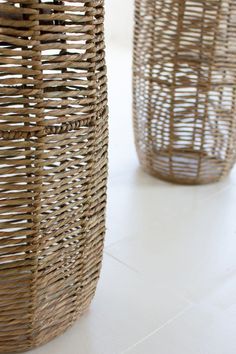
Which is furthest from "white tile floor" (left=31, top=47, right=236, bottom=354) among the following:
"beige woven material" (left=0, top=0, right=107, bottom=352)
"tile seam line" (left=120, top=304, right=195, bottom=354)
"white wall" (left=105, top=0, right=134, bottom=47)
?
"white wall" (left=105, top=0, right=134, bottom=47)

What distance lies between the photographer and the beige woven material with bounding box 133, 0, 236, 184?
128cm

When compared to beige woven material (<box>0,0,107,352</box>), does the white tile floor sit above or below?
below

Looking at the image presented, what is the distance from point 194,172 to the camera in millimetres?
1438

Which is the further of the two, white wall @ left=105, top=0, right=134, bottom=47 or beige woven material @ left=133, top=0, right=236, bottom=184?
white wall @ left=105, top=0, right=134, bottom=47

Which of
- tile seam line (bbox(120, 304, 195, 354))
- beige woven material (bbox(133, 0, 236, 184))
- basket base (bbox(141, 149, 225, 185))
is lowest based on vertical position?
tile seam line (bbox(120, 304, 195, 354))

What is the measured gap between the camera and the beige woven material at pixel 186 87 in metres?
1.28

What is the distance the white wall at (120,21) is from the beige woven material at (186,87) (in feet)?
8.96

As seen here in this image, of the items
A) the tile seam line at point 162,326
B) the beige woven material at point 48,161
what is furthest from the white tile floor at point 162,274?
the beige woven material at point 48,161

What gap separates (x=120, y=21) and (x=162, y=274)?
339cm

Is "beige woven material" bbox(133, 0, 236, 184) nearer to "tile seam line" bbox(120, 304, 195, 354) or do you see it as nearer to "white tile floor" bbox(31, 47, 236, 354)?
"white tile floor" bbox(31, 47, 236, 354)

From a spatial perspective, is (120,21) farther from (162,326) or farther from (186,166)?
(162,326)

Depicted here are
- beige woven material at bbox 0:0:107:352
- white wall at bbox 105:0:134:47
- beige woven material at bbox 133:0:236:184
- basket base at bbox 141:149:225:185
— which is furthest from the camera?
white wall at bbox 105:0:134:47

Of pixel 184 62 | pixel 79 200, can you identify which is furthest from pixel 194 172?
pixel 79 200

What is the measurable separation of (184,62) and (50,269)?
789 mm
